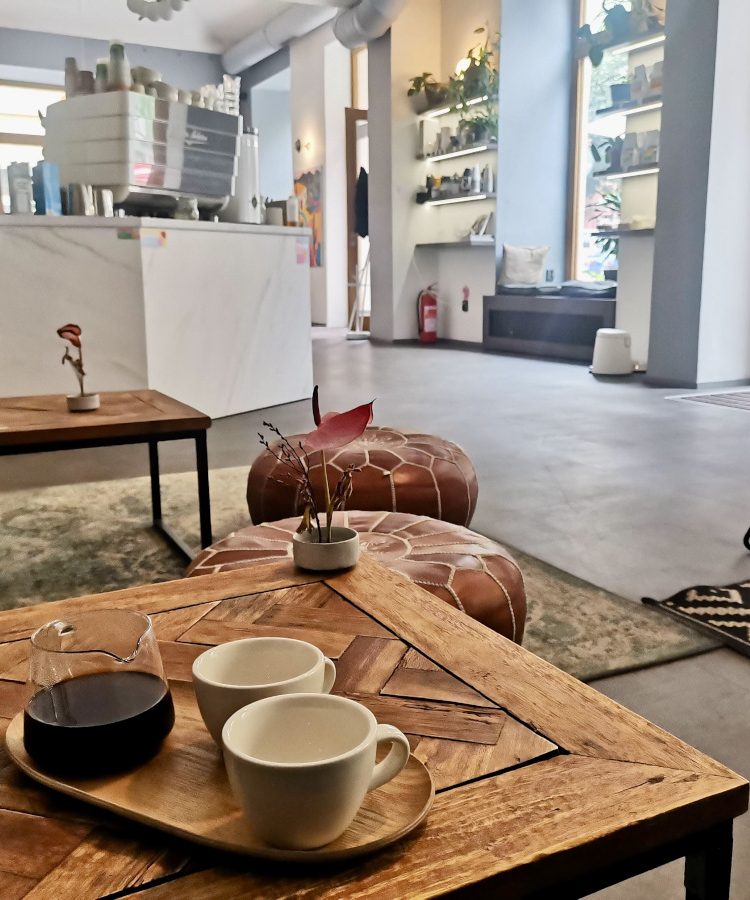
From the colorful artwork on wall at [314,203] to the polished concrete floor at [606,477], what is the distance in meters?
5.32

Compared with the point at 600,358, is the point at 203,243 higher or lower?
higher


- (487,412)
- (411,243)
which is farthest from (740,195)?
(411,243)

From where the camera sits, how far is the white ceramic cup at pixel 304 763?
0.56 metres

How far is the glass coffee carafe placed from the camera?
2.18ft

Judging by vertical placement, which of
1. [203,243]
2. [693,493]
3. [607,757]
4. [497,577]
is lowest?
[693,493]

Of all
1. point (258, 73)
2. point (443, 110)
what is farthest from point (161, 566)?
point (258, 73)

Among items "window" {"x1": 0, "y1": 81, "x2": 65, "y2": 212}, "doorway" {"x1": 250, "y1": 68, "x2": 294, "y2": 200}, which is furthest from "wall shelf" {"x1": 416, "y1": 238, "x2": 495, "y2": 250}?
"window" {"x1": 0, "y1": 81, "x2": 65, "y2": 212}

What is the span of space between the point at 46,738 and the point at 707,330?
232 inches

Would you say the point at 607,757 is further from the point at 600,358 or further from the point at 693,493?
the point at 600,358

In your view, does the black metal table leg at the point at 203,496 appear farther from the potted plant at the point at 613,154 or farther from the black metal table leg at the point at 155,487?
the potted plant at the point at 613,154

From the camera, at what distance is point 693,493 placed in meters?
3.34

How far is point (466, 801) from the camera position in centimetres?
65

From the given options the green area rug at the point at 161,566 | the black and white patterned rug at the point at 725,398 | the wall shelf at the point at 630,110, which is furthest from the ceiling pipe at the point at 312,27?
the green area rug at the point at 161,566

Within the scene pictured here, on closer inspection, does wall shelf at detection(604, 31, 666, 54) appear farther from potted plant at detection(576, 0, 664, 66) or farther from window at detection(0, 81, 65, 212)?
window at detection(0, 81, 65, 212)
